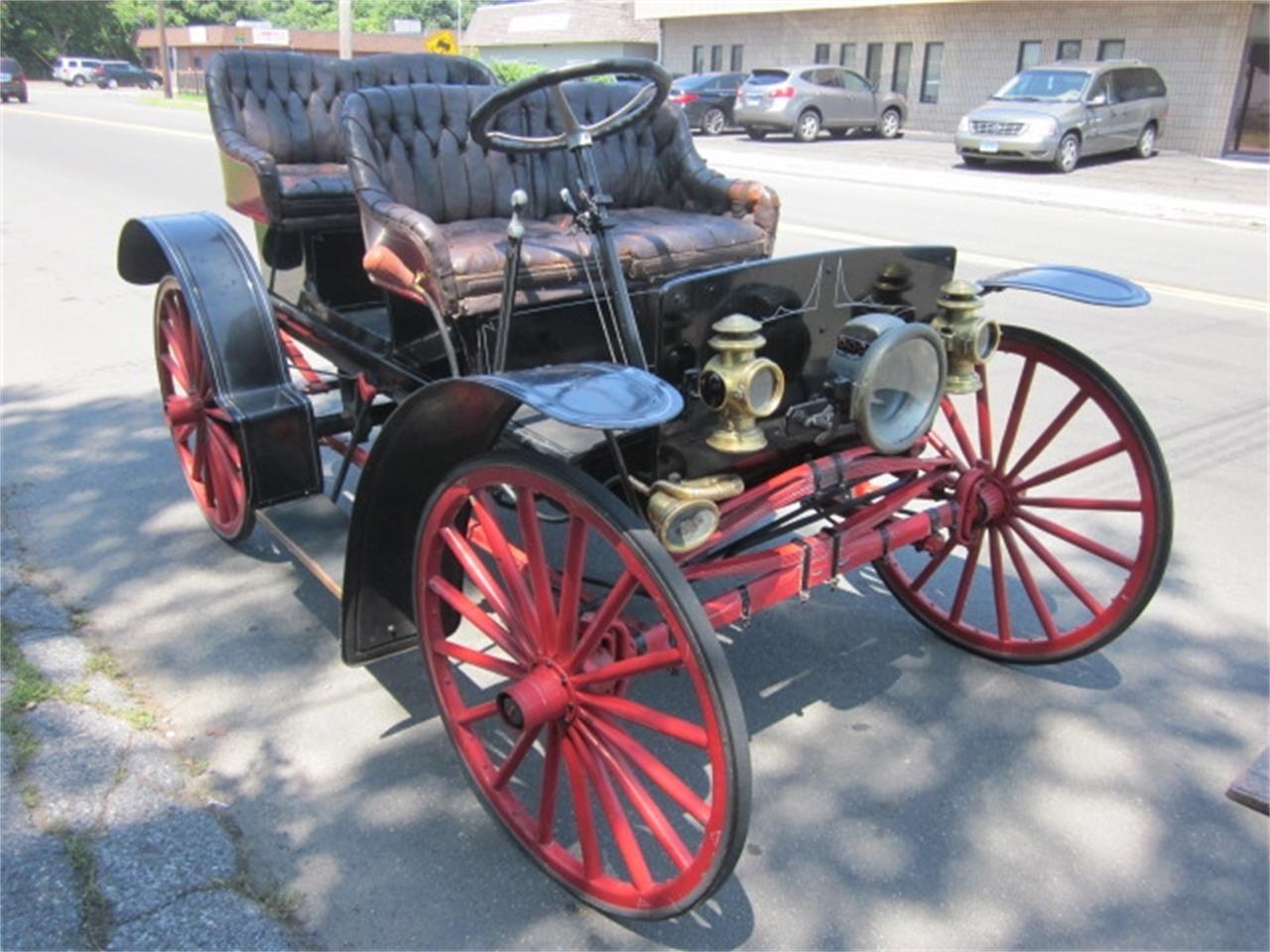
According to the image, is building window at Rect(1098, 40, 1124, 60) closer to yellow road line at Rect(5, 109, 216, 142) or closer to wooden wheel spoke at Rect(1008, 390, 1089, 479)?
yellow road line at Rect(5, 109, 216, 142)

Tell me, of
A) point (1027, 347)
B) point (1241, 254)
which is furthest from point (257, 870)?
point (1241, 254)

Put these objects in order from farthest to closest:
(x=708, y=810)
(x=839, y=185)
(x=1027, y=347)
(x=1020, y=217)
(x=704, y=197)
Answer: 1. (x=839, y=185)
2. (x=1020, y=217)
3. (x=704, y=197)
4. (x=1027, y=347)
5. (x=708, y=810)

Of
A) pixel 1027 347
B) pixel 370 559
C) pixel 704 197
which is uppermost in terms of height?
pixel 704 197

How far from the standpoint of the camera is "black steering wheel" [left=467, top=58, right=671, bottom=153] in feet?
8.15

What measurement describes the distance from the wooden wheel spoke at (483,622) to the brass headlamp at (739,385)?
674mm

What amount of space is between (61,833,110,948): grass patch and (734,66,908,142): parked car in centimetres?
2187

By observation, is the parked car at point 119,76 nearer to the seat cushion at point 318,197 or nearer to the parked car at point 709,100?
the parked car at point 709,100

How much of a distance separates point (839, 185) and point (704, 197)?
11775mm

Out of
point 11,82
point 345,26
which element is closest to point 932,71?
point 345,26

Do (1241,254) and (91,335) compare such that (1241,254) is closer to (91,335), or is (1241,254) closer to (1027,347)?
(1027,347)

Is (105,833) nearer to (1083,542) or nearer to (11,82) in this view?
(1083,542)

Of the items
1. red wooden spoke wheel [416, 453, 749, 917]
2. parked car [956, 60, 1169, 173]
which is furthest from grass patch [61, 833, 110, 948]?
parked car [956, 60, 1169, 173]

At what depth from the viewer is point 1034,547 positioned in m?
3.29

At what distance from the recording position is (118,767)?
2818 mm
